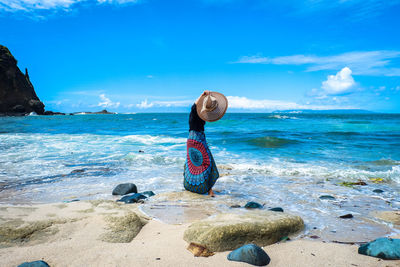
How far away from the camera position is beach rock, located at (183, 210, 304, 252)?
279cm

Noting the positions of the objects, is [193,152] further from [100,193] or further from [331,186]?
[331,186]

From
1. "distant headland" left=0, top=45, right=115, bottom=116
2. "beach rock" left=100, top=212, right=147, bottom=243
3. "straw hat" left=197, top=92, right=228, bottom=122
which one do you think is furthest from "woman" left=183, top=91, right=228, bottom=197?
"distant headland" left=0, top=45, right=115, bottom=116

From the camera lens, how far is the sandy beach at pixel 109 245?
2453mm

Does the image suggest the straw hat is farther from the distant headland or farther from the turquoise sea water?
the distant headland

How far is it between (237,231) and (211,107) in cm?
242

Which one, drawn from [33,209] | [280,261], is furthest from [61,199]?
[280,261]

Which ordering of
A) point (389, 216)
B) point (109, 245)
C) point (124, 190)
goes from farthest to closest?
point (124, 190)
point (389, 216)
point (109, 245)

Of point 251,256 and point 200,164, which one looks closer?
point 251,256

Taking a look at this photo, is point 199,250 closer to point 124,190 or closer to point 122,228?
point 122,228

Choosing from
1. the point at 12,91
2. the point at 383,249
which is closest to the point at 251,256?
the point at 383,249

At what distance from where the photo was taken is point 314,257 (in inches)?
102

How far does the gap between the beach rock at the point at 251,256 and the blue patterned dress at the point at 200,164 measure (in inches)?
106

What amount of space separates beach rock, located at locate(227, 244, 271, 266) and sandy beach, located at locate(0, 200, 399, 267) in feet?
0.20

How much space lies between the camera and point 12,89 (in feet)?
228
